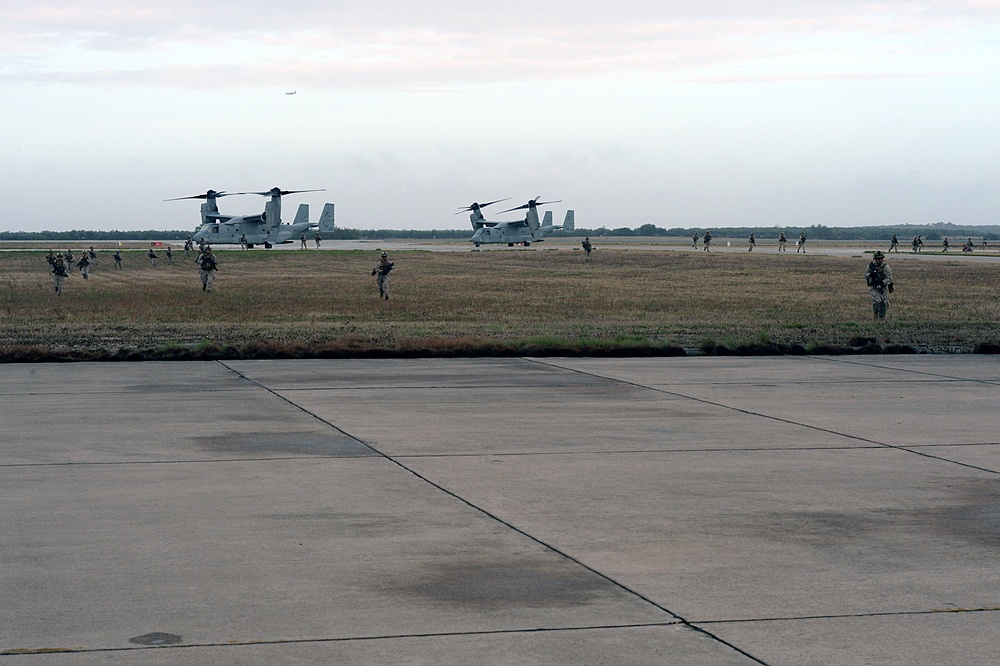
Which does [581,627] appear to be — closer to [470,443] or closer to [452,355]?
[470,443]

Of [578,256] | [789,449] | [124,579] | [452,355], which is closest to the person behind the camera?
[124,579]

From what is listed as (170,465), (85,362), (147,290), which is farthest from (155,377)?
(147,290)

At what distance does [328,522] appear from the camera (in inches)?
313

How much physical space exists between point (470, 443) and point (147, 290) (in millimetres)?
31975

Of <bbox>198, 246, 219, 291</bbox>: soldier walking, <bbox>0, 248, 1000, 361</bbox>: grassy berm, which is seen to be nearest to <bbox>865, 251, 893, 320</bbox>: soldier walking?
<bbox>0, 248, 1000, 361</bbox>: grassy berm

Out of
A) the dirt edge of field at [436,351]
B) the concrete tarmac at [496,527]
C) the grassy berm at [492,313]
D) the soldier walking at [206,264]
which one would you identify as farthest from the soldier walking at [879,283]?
the soldier walking at [206,264]

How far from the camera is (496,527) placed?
7.88 metres

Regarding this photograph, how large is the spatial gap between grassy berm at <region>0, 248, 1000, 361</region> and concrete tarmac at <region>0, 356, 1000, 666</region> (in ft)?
16.8

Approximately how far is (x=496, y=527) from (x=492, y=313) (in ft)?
70.5

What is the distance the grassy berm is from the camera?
1967 cm

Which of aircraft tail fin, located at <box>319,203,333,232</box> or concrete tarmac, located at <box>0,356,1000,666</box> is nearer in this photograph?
concrete tarmac, located at <box>0,356,1000,666</box>

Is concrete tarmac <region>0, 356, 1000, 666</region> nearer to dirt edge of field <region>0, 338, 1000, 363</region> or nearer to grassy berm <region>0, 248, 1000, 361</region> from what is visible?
dirt edge of field <region>0, 338, 1000, 363</region>

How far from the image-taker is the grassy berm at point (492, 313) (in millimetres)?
19672

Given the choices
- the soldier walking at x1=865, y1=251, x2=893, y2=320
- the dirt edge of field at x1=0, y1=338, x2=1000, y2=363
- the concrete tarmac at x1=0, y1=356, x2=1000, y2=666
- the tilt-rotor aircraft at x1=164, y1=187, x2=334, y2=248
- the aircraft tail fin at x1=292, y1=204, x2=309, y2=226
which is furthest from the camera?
the aircraft tail fin at x1=292, y1=204, x2=309, y2=226
